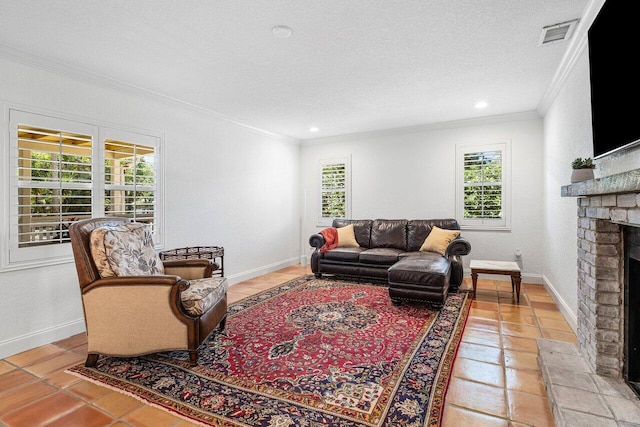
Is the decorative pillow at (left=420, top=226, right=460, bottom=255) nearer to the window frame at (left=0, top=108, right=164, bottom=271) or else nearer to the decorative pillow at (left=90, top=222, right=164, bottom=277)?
the decorative pillow at (left=90, top=222, right=164, bottom=277)

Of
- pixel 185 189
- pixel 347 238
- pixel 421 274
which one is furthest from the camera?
pixel 347 238

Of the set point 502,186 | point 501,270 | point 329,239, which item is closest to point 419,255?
point 501,270

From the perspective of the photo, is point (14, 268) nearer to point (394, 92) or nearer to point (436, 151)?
point (394, 92)

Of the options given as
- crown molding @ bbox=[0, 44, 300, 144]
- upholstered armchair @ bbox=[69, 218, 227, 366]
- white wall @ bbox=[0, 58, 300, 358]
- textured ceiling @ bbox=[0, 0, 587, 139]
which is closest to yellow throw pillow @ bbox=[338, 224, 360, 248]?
white wall @ bbox=[0, 58, 300, 358]

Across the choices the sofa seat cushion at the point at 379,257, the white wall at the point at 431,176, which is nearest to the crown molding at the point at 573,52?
the white wall at the point at 431,176

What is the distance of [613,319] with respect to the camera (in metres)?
1.86

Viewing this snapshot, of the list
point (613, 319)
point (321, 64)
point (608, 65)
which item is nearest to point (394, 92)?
point (321, 64)

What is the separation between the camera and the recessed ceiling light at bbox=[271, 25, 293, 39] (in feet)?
8.01

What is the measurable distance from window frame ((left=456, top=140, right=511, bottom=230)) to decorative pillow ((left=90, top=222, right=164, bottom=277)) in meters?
4.61

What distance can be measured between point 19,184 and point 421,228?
4971 millimetres

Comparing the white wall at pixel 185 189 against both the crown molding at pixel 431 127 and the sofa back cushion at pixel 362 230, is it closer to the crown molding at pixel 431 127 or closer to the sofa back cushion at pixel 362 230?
the crown molding at pixel 431 127

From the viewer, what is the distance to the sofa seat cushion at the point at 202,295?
7.87 ft

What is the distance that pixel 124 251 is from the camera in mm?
2564

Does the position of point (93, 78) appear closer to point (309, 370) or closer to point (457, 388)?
point (309, 370)
